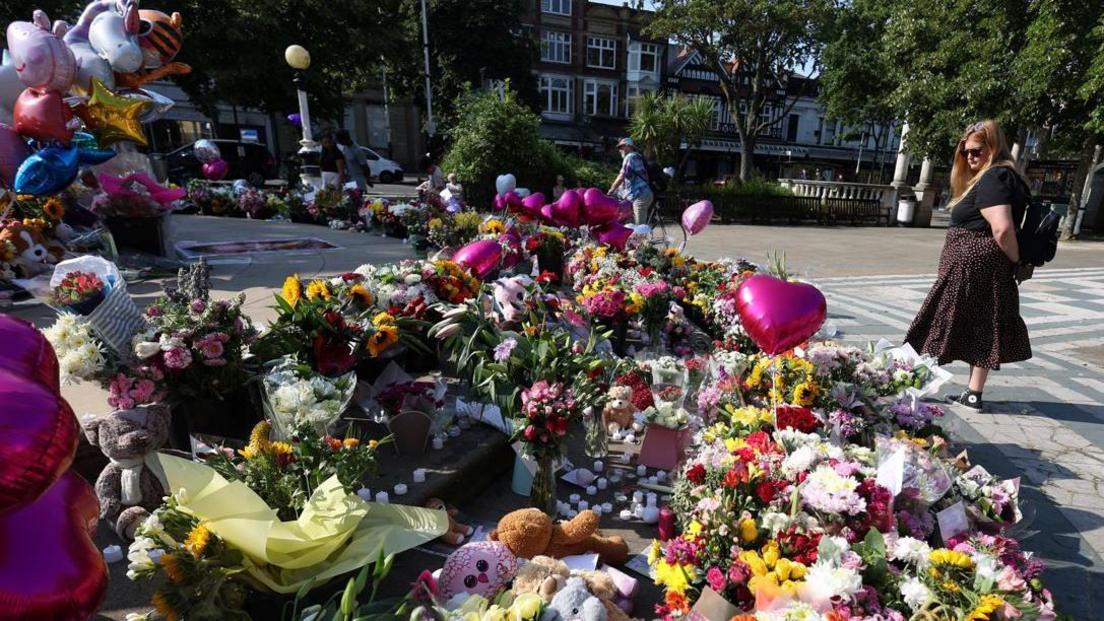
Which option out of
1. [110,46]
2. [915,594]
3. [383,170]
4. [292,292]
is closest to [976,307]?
[915,594]

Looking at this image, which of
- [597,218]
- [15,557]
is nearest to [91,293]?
[15,557]

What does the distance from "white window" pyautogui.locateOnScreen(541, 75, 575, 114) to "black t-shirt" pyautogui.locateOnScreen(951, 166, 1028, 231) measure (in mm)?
37070

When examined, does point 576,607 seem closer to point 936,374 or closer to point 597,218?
point 936,374

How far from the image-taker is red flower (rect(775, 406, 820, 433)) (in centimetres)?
240

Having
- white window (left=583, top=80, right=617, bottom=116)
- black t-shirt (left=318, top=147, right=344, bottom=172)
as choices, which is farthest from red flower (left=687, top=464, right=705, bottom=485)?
white window (left=583, top=80, right=617, bottom=116)

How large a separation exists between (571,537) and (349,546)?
0.83m

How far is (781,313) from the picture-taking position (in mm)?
2471

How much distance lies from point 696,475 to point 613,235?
14.1 feet

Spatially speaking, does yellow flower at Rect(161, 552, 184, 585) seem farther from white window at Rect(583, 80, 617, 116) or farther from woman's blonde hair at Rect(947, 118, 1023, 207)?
white window at Rect(583, 80, 617, 116)

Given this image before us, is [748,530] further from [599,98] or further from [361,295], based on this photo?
[599,98]

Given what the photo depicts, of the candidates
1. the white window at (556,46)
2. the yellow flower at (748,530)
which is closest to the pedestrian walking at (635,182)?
the yellow flower at (748,530)

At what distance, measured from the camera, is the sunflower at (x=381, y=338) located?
2842mm

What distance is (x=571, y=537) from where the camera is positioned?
7.30 ft

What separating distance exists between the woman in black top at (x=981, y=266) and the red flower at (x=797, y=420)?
2127mm
